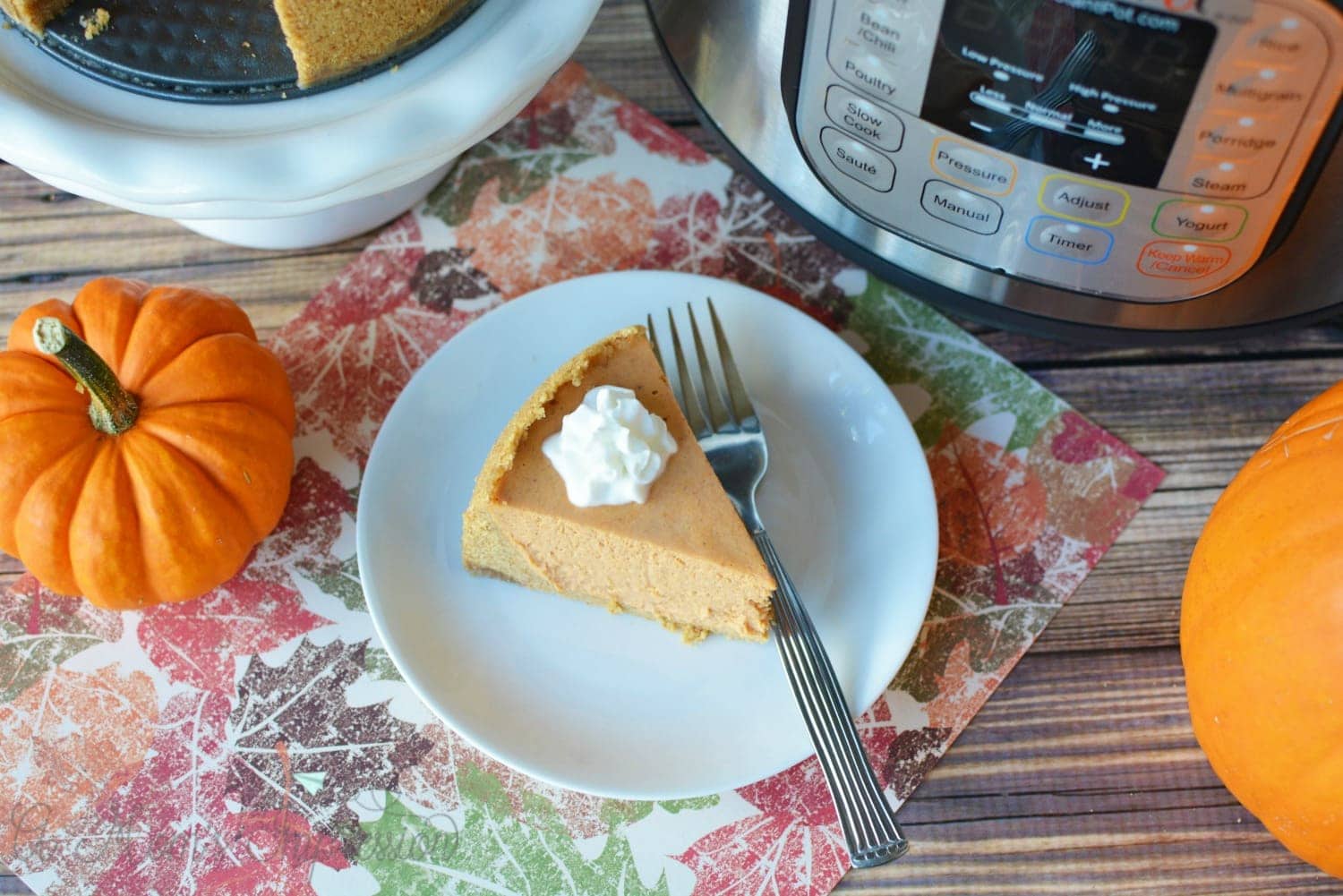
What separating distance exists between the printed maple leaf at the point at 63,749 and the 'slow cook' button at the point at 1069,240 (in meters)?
0.80

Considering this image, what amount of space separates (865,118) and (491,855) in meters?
0.63

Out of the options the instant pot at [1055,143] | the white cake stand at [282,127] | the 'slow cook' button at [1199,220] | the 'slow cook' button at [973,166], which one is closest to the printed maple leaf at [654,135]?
the instant pot at [1055,143]

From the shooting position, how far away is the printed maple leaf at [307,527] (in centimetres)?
97

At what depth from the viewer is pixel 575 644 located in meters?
0.91

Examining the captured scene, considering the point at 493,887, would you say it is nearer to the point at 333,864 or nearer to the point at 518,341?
the point at 333,864

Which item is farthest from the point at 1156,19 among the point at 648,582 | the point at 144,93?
the point at 144,93

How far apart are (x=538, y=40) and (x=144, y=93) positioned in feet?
1.00

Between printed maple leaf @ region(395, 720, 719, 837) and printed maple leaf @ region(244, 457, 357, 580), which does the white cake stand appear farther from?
printed maple leaf @ region(395, 720, 719, 837)

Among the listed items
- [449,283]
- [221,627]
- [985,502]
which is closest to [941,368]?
[985,502]

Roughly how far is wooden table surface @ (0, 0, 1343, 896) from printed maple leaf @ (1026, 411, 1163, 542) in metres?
0.02

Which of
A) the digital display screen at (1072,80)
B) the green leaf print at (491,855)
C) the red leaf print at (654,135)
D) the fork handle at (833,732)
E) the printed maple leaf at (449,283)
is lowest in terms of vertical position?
the green leaf print at (491,855)

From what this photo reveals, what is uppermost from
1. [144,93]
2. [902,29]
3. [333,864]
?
[902,29]

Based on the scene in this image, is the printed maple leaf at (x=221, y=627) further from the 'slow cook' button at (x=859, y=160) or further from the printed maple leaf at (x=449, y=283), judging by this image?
the 'slow cook' button at (x=859, y=160)

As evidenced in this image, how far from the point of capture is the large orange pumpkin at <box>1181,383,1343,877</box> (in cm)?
73
